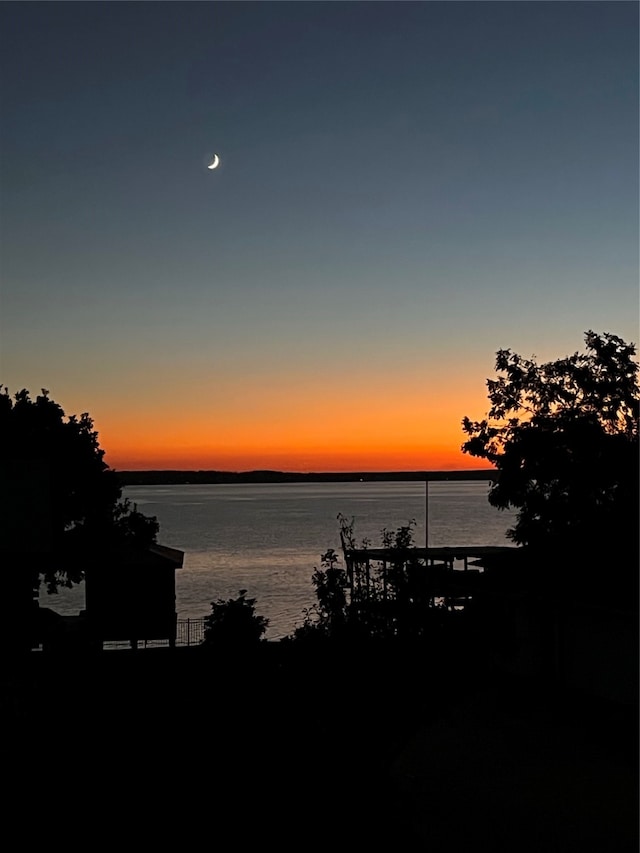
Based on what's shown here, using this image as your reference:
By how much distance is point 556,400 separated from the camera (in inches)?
1361

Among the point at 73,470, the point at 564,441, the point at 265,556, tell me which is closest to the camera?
the point at 564,441

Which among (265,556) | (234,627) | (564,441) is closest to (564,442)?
(564,441)

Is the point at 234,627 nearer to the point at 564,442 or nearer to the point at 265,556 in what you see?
the point at 564,442

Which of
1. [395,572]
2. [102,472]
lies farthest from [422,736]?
[102,472]

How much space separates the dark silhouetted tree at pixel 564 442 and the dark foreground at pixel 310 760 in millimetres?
8906

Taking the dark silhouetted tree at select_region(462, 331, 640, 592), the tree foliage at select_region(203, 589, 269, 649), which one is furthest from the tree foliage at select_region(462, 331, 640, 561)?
the tree foliage at select_region(203, 589, 269, 649)

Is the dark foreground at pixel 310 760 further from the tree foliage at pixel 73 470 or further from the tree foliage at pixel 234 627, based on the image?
the tree foliage at pixel 73 470

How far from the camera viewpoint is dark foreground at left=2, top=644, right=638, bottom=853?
10500 mm

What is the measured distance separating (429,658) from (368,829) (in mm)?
6339

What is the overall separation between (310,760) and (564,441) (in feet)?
78.5

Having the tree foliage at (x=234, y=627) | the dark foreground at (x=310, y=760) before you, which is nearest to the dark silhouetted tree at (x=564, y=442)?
the dark foreground at (x=310, y=760)

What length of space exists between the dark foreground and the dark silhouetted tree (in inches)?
351

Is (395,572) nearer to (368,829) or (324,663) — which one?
(324,663)

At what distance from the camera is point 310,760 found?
1089 centimetres
